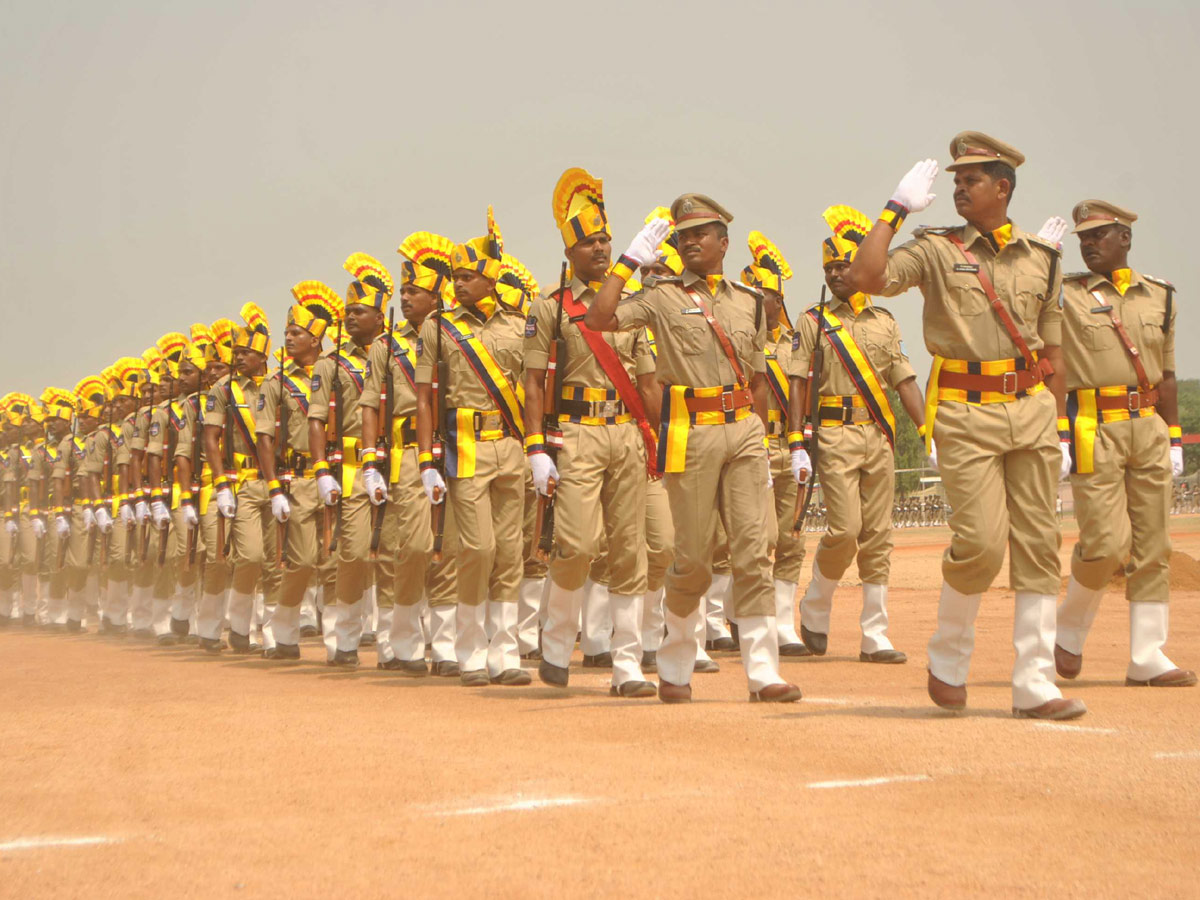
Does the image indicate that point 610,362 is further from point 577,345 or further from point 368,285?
point 368,285

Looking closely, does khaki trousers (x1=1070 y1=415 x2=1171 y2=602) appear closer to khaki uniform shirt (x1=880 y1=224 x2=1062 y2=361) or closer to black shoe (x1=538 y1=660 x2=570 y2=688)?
khaki uniform shirt (x1=880 y1=224 x2=1062 y2=361)

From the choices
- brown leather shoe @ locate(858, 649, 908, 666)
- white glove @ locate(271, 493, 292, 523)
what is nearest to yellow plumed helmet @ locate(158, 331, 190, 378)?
white glove @ locate(271, 493, 292, 523)

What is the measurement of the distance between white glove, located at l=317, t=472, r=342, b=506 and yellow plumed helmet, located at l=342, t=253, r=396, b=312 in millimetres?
1717

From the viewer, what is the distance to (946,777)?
5.32 metres

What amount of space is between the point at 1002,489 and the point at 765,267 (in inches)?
241

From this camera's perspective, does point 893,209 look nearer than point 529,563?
Yes

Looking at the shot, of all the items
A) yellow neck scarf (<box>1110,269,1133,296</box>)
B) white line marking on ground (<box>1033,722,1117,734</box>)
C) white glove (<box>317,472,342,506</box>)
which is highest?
yellow neck scarf (<box>1110,269,1133,296</box>)

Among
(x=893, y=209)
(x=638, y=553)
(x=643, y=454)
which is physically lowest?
(x=638, y=553)

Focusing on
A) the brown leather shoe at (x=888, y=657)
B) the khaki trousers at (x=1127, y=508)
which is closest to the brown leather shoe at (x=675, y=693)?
the khaki trousers at (x=1127, y=508)

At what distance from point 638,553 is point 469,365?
1963mm

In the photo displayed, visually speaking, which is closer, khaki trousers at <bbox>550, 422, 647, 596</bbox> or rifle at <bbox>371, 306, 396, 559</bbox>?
khaki trousers at <bbox>550, 422, 647, 596</bbox>

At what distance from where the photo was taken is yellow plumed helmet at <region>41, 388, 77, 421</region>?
22359mm

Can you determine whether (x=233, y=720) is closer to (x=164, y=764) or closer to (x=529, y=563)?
(x=164, y=764)

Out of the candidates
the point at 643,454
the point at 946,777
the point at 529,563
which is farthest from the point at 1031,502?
the point at 529,563
